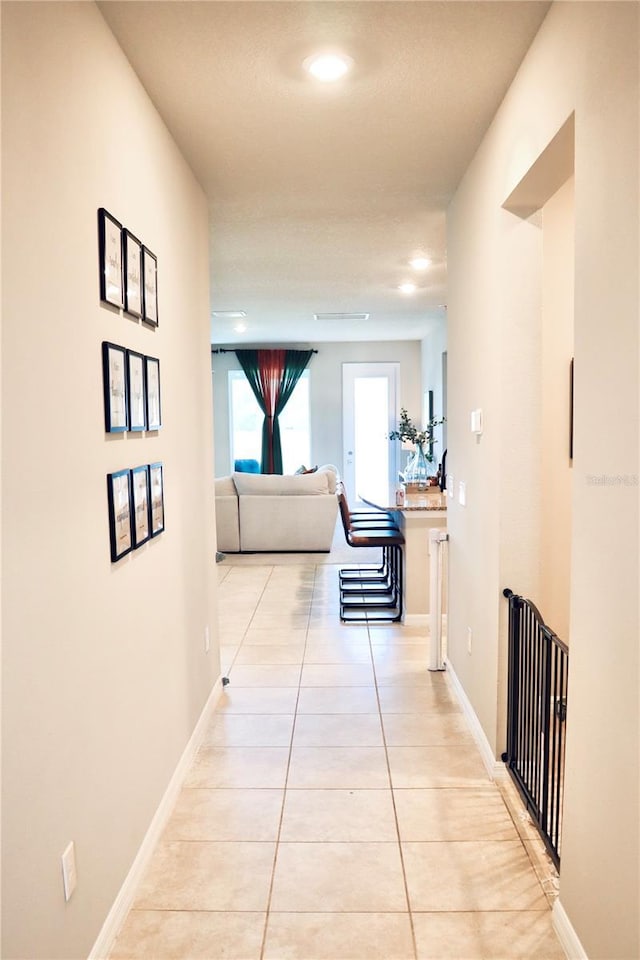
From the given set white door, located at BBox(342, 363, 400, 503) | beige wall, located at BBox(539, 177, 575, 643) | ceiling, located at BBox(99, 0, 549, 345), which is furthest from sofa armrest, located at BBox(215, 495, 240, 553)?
beige wall, located at BBox(539, 177, 575, 643)

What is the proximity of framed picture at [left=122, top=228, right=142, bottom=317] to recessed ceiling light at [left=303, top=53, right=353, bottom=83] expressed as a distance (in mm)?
789

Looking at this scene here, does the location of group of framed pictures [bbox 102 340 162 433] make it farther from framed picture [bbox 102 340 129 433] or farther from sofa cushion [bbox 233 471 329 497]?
sofa cushion [bbox 233 471 329 497]

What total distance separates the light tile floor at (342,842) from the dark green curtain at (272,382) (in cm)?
686

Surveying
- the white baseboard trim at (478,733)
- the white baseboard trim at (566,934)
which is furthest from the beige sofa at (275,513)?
the white baseboard trim at (566,934)

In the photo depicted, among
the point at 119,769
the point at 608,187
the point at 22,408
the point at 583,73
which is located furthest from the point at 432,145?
the point at 119,769

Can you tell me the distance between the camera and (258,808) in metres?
2.65

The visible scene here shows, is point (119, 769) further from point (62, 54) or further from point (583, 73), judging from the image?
point (583, 73)

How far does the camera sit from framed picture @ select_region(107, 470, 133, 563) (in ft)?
6.60

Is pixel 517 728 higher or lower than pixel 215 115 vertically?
lower

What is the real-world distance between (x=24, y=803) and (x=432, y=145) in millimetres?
2804

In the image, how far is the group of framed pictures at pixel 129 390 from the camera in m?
1.99

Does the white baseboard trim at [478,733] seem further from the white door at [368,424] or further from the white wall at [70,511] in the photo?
→ the white door at [368,424]

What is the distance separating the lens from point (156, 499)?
2508 mm

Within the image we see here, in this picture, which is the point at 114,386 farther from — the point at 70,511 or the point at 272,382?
the point at 272,382
